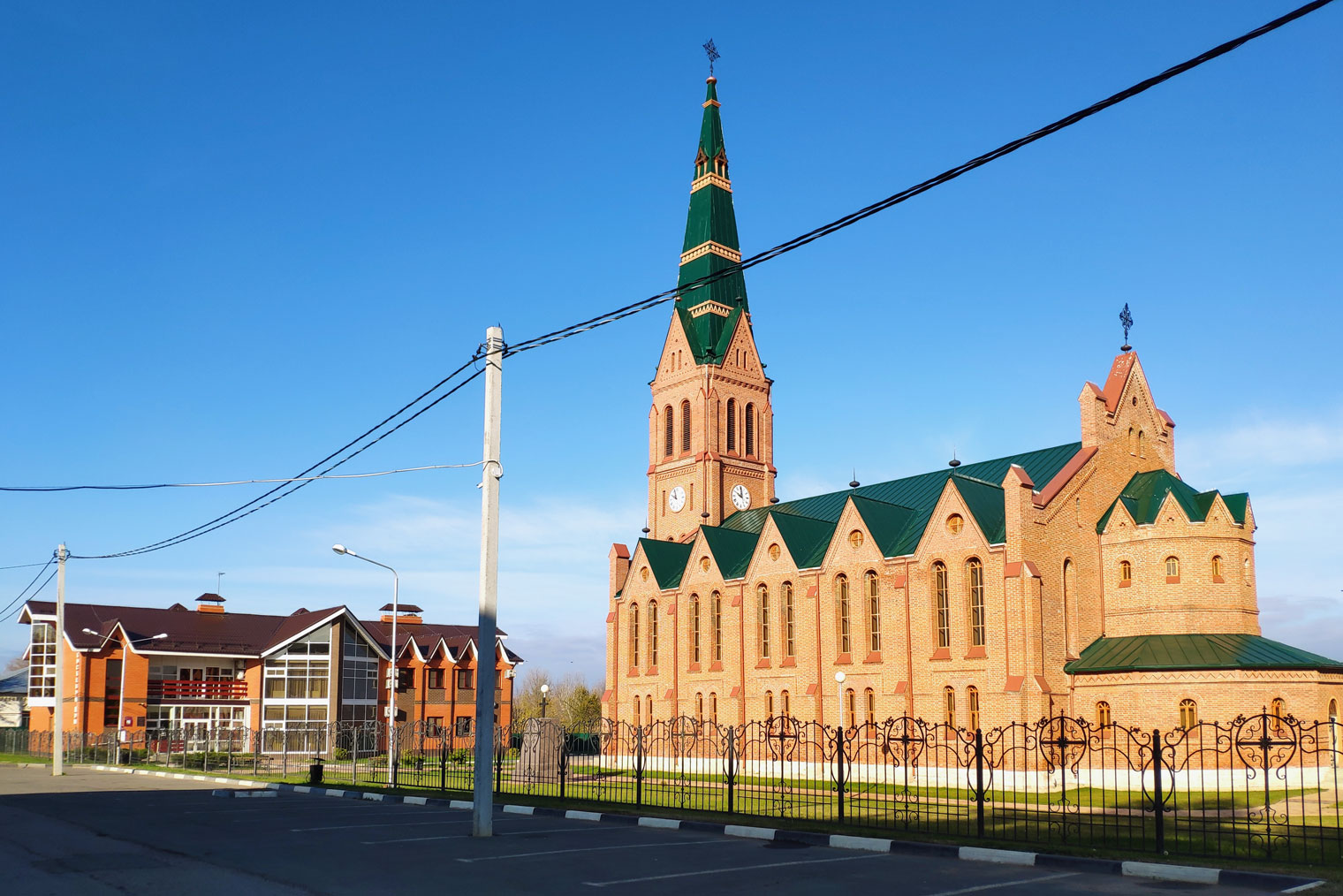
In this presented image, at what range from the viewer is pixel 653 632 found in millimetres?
55781

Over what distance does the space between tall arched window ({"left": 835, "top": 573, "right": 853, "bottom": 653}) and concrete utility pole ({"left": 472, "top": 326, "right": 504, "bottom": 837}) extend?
28.4 metres

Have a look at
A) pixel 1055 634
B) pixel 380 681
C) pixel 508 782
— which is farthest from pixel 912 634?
pixel 380 681

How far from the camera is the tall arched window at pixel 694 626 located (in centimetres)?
5275

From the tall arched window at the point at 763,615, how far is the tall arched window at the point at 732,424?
40.2 ft

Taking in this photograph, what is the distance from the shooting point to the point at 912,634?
42.3 m

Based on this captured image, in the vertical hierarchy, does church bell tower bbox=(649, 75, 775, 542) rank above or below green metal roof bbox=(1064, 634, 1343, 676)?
above

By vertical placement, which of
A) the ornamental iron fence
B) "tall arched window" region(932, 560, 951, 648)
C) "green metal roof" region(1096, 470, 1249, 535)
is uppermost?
"green metal roof" region(1096, 470, 1249, 535)

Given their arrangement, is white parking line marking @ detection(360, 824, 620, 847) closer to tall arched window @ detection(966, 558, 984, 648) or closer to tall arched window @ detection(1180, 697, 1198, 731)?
tall arched window @ detection(1180, 697, 1198, 731)

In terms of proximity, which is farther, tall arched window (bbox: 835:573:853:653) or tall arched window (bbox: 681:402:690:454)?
tall arched window (bbox: 681:402:690:454)

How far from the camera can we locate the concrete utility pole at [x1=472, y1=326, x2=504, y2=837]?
58.4 ft

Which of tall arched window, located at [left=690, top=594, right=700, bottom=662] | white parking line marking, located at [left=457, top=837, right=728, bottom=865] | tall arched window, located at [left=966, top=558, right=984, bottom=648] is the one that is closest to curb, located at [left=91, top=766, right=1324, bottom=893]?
white parking line marking, located at [left=457, top=837, right=728, bottom=865]

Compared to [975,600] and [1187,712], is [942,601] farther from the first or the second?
[1187,712]

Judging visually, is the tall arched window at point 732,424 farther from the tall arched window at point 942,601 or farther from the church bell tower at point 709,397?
the tall arched window at point 942,601

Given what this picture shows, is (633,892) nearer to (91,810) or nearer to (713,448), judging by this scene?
(91,810)
